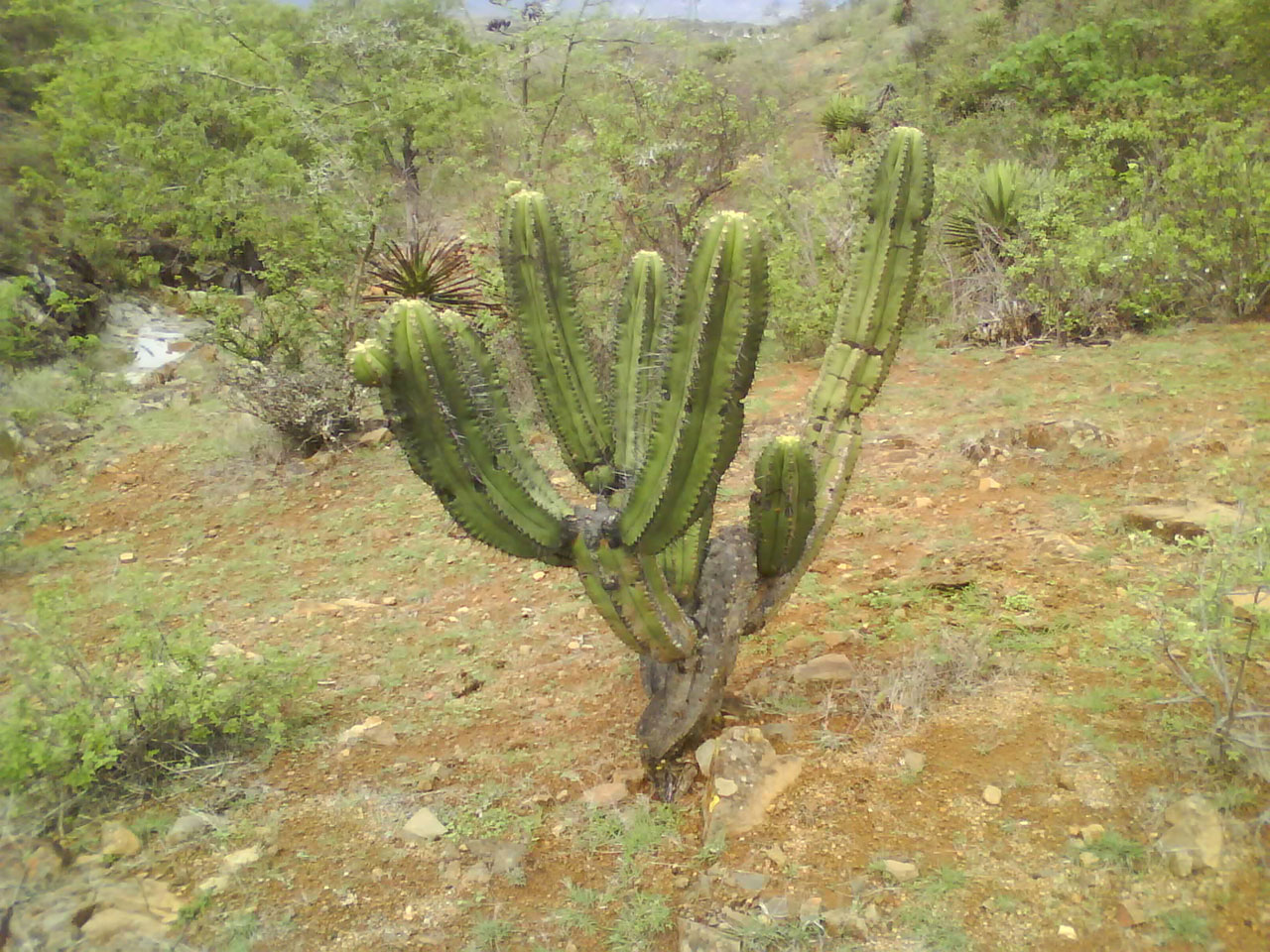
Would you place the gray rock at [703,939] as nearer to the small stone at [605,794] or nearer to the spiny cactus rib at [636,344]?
the small stone at [605,794]

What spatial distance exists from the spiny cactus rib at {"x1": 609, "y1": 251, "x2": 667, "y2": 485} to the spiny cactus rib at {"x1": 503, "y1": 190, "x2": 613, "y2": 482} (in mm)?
94

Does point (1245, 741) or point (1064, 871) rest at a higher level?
point (1245, 741)

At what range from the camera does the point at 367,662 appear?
423 cm

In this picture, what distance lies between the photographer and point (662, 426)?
2545 millimetres

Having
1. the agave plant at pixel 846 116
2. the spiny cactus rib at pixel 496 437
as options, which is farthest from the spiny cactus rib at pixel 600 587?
the agave plant at pixel 846 116

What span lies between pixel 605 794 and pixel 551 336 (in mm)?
1671

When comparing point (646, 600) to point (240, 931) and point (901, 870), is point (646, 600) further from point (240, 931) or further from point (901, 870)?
point (240, 931)

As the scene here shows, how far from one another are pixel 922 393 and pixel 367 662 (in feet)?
17.0

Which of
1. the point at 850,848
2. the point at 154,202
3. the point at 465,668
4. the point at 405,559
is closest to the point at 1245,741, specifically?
the point at 850,848

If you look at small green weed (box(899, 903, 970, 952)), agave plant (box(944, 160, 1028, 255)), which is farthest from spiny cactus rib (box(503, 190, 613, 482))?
agave plant (box(944, 160, 1028, 255))

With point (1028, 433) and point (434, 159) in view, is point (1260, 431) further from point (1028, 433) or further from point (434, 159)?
point (434, 159)

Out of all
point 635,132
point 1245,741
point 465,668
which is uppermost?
point 635,132

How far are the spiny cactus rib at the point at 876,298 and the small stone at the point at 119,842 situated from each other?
8.98 feet

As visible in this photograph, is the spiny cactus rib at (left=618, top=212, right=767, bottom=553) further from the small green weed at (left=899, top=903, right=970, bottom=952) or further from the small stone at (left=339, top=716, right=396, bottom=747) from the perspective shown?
the small stone at (left=339, top=716, right=396, bottom=747)
